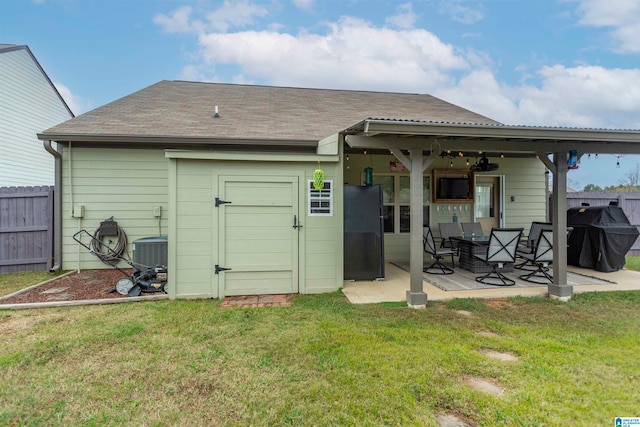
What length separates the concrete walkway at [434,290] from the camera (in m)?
4.45

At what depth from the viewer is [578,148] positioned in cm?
441

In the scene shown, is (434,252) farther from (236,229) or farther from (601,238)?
(236,229)

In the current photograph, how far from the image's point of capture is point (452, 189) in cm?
757

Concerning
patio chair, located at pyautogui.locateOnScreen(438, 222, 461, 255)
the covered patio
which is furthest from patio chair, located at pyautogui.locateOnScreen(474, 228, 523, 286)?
patio chair, located at pyautogui.locateOnScreen(438, 222, 461, 255)

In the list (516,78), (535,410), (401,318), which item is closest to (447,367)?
(535,410)

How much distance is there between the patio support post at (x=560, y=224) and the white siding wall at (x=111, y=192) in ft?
22.1

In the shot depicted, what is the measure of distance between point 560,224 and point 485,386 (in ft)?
10.8

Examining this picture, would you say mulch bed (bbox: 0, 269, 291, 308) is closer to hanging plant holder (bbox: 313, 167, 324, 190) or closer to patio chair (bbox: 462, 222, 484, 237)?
hanging plant holder (bbox: 313, 167, 324, 190)

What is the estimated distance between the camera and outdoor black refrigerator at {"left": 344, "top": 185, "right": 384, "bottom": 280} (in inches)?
205

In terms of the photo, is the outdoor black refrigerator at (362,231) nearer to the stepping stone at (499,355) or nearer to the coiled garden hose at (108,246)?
the stepping stone at (499,355)

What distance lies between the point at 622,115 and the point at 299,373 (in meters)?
31.1

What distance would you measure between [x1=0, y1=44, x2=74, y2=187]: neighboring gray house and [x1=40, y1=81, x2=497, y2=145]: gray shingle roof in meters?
4.74

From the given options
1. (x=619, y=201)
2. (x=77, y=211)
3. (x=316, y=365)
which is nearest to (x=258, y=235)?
(x=316, y=365)

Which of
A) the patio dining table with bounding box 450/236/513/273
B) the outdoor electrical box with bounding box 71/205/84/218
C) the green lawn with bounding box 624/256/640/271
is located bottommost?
the green lawn with bounding box 624/256/640/271
